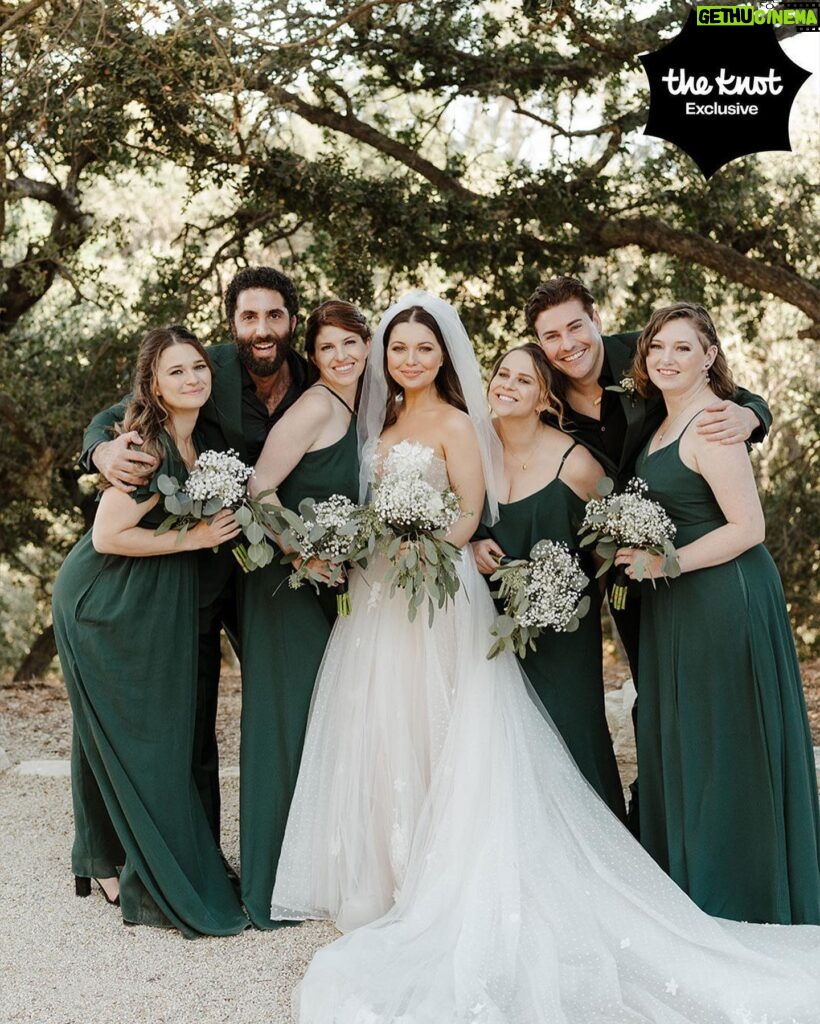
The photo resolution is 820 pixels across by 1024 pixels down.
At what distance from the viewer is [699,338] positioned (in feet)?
13.8

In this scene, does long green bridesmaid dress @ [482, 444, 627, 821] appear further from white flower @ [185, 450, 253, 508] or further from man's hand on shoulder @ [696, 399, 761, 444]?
white flower @ [185, 450, 253, 508]

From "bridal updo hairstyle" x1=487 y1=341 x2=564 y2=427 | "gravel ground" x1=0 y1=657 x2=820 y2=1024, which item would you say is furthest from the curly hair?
"gravel ground" x1=0 y1=657 x2=820 y2=1024

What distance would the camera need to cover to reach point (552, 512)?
448cm

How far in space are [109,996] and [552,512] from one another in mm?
2404

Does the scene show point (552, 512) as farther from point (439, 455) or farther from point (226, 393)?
point (226, 393)

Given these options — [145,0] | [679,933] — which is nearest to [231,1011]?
[679,933]

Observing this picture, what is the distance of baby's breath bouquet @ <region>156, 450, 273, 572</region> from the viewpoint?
4184mm

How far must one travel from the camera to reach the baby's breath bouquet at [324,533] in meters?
4.16

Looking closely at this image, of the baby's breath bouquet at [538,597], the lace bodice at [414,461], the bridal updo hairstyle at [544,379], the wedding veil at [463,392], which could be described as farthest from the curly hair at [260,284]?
the baby's breath bouquet at [538,597]

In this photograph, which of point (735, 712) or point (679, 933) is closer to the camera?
point (679, 933)

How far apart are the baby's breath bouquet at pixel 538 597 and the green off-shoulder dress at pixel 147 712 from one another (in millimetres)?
1300

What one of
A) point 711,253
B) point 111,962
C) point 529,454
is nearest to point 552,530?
point 529,454

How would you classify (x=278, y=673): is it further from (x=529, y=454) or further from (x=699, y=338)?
(x=699, y=338)

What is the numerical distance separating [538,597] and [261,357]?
1.60 m
